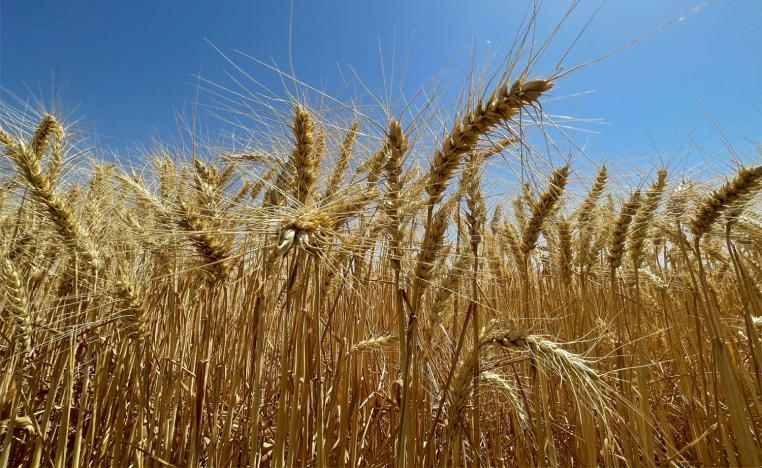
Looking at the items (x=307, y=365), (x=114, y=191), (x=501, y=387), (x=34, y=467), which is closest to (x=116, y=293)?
(x=34, y=467)

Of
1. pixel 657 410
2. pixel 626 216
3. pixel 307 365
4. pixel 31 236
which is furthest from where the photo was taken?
pixel 31 236

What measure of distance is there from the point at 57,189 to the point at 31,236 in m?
0.56

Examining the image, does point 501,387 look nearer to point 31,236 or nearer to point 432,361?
point 432,361

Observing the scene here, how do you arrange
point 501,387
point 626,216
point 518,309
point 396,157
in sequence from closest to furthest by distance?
point 396,157, point 501,387, point 626,216, point 518,309

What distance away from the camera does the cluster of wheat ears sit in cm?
112

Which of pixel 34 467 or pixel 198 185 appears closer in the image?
pixel 34 467

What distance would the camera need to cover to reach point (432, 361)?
1.39 metres

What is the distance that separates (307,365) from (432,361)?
20.3 inches

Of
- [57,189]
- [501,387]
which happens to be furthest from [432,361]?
[57,189]

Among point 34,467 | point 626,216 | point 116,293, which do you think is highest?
point 626,216

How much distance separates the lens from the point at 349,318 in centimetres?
162

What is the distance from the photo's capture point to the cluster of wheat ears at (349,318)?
1.12 metres

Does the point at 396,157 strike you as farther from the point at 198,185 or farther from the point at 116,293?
the point at 116,293

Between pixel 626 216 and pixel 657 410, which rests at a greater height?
pixel 626 216
